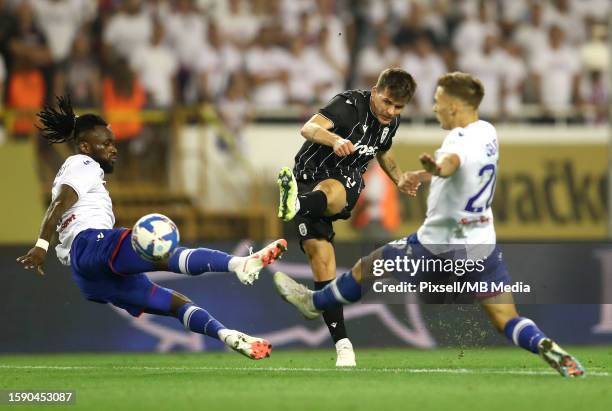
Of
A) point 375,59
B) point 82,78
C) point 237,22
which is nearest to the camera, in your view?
point 82,78

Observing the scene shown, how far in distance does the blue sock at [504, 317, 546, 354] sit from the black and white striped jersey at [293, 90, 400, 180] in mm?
2206

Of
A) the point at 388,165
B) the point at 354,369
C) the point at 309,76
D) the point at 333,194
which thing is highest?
the point at 309,76

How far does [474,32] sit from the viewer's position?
61.6ft

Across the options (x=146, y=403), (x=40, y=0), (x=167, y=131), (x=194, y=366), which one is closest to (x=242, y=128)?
(x=167, y=131)

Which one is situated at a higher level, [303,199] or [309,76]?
[309,76]

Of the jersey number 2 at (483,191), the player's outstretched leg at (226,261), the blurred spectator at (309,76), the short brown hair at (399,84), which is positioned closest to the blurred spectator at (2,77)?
the blurred spectator at (309,76)

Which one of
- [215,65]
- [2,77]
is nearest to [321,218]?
[2,77]

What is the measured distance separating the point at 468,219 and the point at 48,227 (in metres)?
2.79

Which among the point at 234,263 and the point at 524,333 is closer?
the point at 524,333

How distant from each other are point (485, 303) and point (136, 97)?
8.79m

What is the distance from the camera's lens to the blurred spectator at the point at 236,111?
1661cm

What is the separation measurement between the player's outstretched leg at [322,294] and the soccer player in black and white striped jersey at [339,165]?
0.56 meters

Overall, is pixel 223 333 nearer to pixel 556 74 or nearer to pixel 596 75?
pixel 556 74

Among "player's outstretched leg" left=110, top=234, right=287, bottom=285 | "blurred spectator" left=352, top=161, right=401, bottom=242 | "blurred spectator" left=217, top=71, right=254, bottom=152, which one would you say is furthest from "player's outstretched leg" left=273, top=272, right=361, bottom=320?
"blurred spectator" left=217, top=71, right=254, bottom=152
